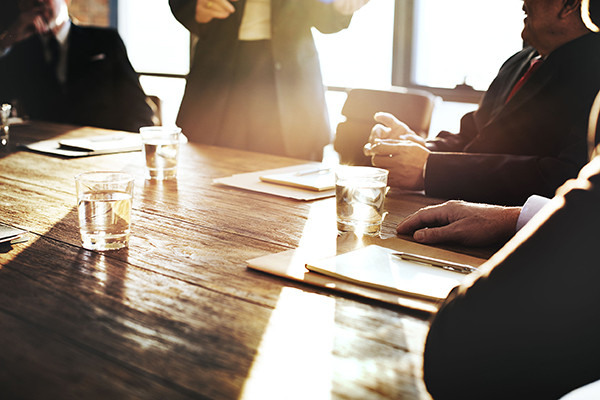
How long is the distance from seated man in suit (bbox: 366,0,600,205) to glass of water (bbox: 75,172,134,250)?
2.66ft

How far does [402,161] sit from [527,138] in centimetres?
49

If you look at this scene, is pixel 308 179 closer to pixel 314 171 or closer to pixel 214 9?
pixel 314 171

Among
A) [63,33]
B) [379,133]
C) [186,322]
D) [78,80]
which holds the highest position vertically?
[63,33]

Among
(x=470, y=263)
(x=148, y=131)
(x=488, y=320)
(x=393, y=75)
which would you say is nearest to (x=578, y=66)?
(x=470, y=263)

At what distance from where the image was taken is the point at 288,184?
5.06ft

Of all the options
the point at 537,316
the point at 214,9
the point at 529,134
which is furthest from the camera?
the point at 214,9

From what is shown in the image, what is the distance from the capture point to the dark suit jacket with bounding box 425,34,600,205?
1.58m

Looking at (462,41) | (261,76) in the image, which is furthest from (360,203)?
(462,41)

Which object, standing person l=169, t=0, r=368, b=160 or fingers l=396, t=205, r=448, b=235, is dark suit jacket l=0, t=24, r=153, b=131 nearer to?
standing person l=169, t=0, r=368, b=160

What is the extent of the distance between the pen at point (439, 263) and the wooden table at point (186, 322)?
0.51 ft

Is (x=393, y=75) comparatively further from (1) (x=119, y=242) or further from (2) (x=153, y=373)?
(2) (x=153, y=373)

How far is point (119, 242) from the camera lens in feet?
3.23

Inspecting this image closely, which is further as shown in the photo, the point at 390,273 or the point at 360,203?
the point at 360,203

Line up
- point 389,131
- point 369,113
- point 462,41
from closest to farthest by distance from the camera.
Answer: point 389,131
point 369,113
point 462,41
